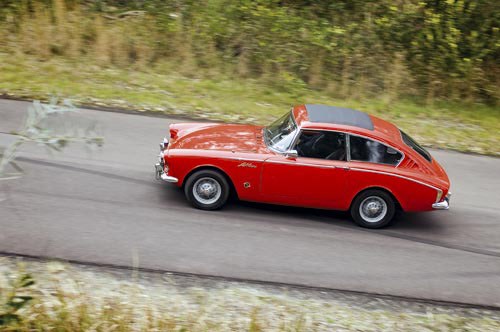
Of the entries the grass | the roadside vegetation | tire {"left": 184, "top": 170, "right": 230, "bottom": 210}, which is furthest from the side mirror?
the roadside vegetation

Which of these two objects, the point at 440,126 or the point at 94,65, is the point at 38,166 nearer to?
the point at 94,65

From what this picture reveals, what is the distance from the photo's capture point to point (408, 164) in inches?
375

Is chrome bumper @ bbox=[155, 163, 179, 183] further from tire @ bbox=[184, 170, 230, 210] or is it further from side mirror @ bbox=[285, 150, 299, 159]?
side mirror @ bbox=[285, 150, 299, 159]

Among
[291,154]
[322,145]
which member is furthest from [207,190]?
[322,145]

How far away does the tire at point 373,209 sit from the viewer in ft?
31.1

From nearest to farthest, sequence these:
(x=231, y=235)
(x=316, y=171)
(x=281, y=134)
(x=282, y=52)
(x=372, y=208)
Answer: (x=231, y=235), (x=316, y=171), (x=372, y=208), (x=281, y=134), (x=282, y=52)

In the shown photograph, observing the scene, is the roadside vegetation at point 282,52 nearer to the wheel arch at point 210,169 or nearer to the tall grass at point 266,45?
the tall grass at point 266,45

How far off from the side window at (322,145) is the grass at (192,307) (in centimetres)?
239

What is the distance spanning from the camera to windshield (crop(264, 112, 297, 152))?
943 centimetres

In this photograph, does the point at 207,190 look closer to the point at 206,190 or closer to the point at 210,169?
the point at 206,190

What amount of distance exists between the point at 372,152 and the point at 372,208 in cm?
83

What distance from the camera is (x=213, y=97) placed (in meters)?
15.1

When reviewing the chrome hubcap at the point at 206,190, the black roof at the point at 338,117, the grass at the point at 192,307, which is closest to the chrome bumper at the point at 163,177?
the chrome hubcap at the point at 206,190

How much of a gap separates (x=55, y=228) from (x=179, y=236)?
1585 millimetres
